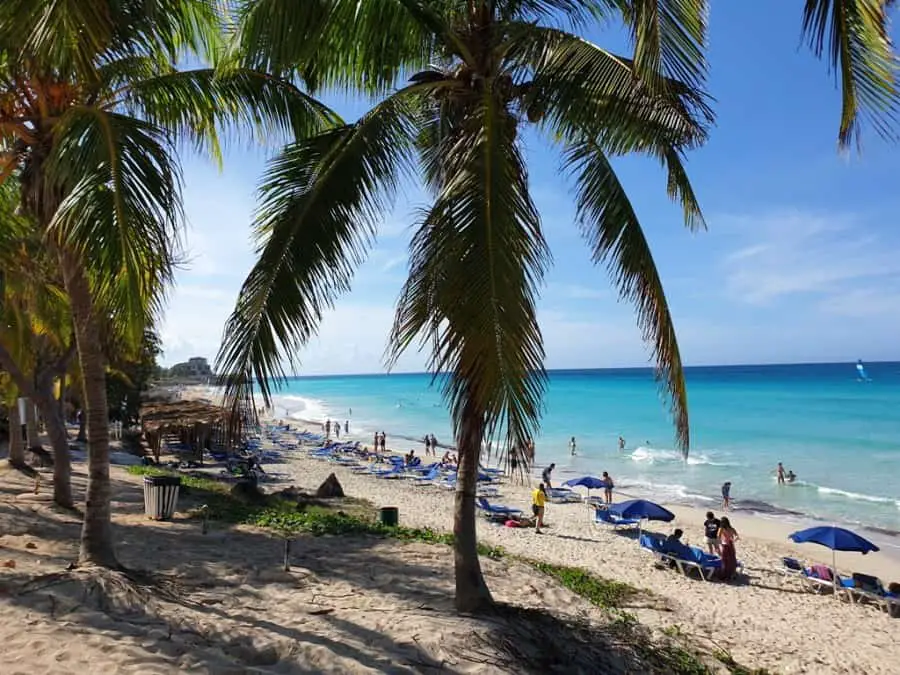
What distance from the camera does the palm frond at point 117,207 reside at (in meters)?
4.00

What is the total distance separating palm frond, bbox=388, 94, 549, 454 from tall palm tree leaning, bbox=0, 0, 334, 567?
75.6 inches

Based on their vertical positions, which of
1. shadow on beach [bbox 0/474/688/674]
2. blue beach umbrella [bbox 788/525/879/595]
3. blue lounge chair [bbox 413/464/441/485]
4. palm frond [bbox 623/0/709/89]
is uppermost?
palm frond [bbox 623/0/709/89]

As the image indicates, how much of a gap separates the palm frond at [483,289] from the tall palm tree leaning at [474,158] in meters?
0.01

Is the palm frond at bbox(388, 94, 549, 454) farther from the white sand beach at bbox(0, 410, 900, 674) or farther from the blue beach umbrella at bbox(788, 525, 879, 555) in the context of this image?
the blue beach umbrella at bbox(788, 525, 879, 555)

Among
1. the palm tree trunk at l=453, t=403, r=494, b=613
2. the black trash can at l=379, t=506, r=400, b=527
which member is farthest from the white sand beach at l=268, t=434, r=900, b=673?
the palm tree trunk at l=453, t=403, r=494, b=613

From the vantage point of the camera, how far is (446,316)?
357cm

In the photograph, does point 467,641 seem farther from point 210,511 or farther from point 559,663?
point 210,511

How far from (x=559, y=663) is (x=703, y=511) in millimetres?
16515

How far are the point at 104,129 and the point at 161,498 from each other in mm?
6857

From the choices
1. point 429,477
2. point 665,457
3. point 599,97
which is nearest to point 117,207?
point 599,97

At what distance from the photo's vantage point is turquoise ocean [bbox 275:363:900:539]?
20.9m

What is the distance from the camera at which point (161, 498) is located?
9.51m

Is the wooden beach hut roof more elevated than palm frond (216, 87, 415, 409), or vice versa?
palm frond (216, 87, 415, 409)

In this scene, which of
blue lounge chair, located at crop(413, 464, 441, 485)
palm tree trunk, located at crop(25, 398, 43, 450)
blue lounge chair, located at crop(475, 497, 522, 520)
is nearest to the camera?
palm tree trunk, located at crop(25, 398, 43, 450)
